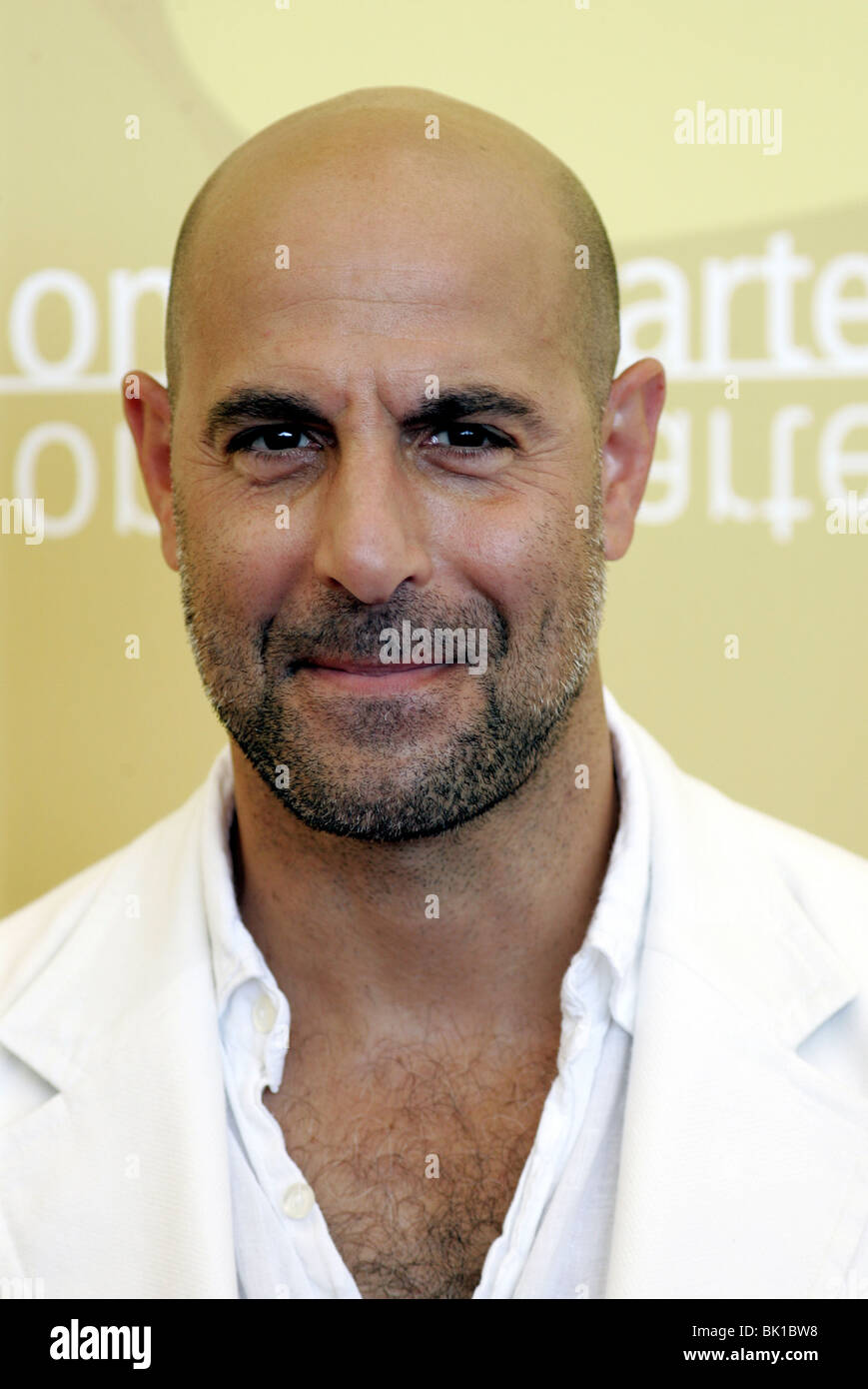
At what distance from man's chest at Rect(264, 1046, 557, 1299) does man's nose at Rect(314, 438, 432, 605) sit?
1.86ft

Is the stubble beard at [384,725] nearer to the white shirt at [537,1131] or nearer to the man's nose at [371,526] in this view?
the man's nose at [371,526]

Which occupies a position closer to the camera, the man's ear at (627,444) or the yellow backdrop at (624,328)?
the man's ear at (627,444)

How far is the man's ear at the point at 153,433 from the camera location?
1.86 metres

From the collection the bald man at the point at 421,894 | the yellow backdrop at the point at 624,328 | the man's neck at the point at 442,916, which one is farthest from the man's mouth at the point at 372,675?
the yellow backdrop at the point at 624,328

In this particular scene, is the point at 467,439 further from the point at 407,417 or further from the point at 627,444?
the point at 627,444

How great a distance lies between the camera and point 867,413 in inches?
88.4

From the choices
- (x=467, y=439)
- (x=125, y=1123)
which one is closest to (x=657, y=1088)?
(x=125, y=1123)

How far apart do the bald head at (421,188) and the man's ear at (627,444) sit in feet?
0.12

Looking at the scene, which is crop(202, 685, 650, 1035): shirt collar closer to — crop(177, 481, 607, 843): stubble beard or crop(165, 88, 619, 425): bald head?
crop(177, 481, 607, 843): stubble beard

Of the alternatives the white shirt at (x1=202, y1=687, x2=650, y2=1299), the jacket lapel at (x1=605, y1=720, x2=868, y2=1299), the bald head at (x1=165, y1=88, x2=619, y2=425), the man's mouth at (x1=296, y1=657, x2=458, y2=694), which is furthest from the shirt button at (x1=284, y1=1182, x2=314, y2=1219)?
the bald head at (x1=165, y1=88, x2=619, y2=425)

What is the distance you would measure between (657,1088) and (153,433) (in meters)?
1.02

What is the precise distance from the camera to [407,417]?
1.55m

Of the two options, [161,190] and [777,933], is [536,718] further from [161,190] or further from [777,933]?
[161,190]

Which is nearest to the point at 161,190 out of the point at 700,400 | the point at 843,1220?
the point at 700,400
